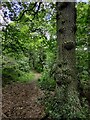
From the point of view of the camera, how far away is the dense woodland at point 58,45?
3.91 m

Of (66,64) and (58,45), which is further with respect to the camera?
(58,45)

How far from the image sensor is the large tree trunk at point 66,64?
149 inches

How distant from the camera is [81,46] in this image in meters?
6.86

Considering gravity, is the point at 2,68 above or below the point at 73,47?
below

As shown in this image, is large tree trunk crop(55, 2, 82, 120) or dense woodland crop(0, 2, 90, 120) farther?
dense woodland crop(0, 2, 90, 120)

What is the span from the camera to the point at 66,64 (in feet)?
13.4

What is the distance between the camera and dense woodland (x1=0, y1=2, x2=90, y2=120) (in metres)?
3.91

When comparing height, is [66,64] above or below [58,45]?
below

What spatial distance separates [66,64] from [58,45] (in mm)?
479

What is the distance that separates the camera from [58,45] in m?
4.27

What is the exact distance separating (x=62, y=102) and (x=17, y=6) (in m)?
4.07

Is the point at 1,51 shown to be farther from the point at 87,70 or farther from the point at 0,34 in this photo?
the point at 87,70

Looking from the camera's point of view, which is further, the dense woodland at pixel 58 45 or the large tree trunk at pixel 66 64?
the dense woodland at pixel 58 45

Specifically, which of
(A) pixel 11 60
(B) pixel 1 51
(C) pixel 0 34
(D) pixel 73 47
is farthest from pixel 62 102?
(A) pixel 11 60
